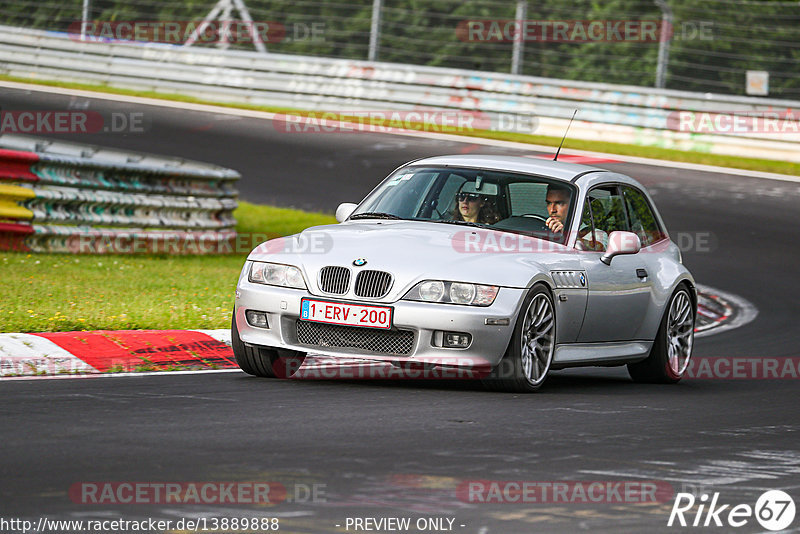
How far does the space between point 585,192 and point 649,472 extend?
3675 millimetres

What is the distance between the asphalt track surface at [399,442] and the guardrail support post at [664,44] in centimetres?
1285

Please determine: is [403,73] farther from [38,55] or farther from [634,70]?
[38,55]

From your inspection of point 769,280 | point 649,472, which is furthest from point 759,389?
point 769,280

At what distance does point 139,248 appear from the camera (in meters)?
14.7

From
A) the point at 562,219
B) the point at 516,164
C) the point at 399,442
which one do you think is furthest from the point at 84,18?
the point at 399,442

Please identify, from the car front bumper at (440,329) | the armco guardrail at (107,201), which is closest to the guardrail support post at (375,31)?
the armco guardrail at (107,201)

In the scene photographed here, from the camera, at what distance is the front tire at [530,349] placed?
809cm

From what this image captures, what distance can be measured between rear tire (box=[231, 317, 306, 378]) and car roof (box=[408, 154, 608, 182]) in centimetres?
186

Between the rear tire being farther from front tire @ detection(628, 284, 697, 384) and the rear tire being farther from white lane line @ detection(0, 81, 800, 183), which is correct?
white lane line @ detection(0, 81, 800, 183)

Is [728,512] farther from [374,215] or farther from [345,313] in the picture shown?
[374,215]

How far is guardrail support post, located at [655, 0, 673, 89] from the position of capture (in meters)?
23.4

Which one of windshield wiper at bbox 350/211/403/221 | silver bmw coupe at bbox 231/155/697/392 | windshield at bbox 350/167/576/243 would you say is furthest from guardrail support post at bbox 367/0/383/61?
windshield wiper at bbox 350/211/403/221

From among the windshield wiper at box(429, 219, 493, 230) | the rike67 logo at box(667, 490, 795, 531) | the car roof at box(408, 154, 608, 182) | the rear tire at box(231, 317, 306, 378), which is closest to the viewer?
the rike67 logo at box(667, 490, 795, 531)

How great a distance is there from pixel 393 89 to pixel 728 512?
804 inches
